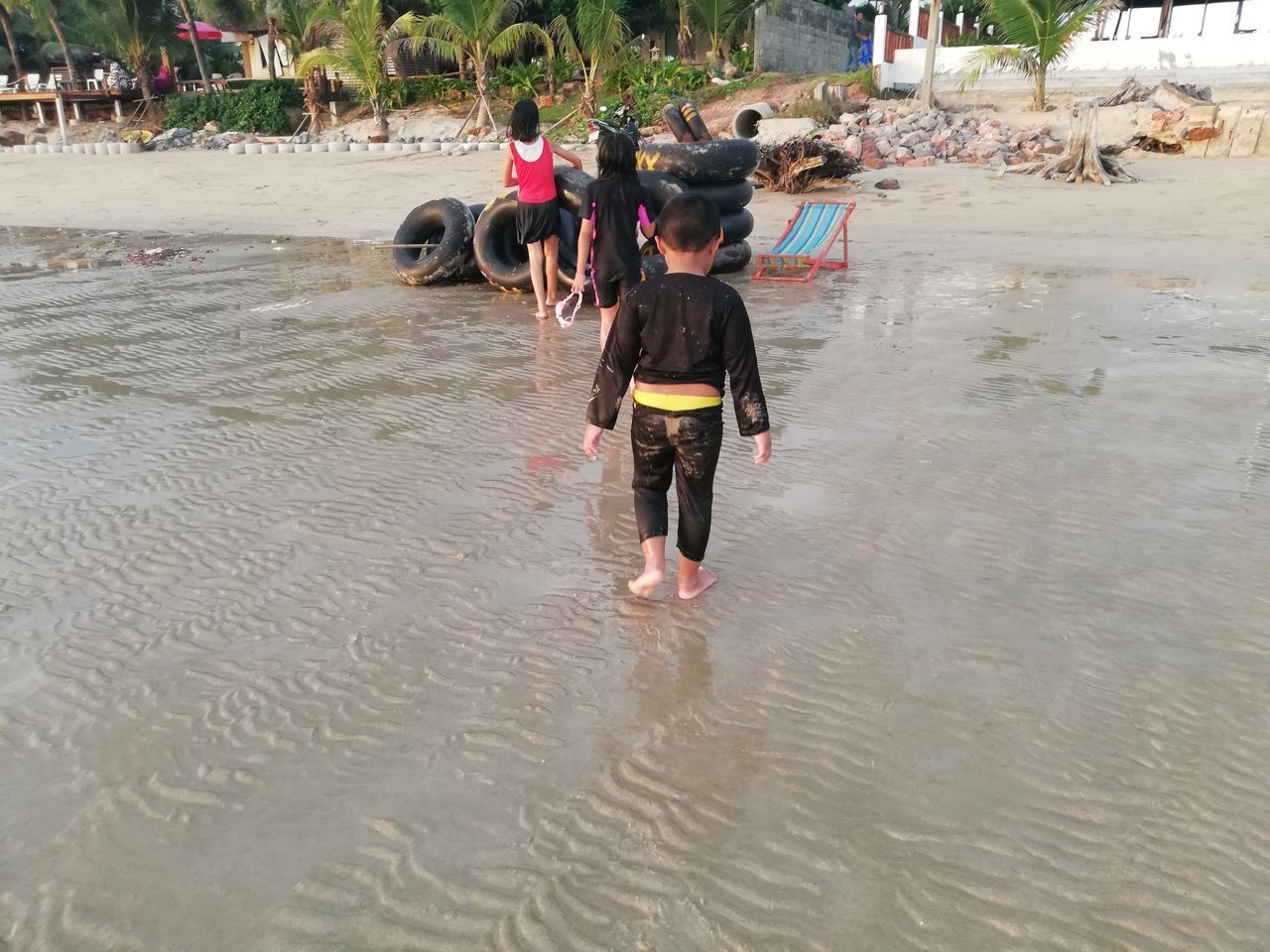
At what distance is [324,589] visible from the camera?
377 cm

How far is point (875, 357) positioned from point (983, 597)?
12.0 ft

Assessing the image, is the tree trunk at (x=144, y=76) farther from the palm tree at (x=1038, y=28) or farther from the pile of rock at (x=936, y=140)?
the palm tree at (x=1038, y=28)

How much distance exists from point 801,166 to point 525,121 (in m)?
9.23

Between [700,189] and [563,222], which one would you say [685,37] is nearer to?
[700,189]

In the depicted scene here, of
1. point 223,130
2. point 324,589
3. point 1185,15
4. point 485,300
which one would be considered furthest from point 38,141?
point 324,589

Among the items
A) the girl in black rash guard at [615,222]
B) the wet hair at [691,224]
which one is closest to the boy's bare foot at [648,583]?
the wet hair at [691,224]

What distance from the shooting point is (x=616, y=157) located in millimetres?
6156

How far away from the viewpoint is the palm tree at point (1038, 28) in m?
19.5

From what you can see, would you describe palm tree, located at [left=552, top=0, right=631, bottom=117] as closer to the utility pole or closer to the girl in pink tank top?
the utility pole

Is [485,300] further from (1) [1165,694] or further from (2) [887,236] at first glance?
(1) [1165,694]

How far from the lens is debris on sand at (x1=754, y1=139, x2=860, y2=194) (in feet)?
51.4

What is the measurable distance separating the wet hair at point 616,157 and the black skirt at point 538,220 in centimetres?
187

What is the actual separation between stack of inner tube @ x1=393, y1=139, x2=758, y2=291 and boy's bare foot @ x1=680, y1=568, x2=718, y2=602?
239 inches

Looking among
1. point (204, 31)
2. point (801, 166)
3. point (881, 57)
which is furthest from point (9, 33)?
point (801, 166)
